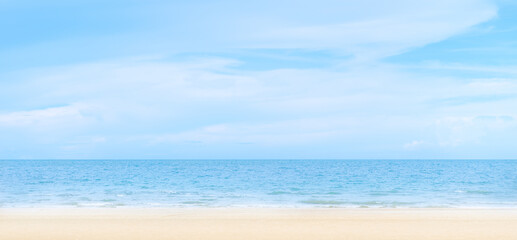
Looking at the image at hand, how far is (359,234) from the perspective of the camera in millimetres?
12219

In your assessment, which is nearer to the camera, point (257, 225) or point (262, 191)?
point (257, 225)

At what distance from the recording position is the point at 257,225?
45.5 ft

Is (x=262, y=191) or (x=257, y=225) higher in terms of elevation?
(x=262, y=191)

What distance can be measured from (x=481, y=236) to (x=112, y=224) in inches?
367

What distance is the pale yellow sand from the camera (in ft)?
39.5

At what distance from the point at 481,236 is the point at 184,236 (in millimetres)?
6906

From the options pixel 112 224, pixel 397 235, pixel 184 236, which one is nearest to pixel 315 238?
pixel 397 235

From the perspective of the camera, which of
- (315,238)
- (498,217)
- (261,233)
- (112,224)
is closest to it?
(315,238)

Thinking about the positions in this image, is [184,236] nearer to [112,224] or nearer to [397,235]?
[112,224]

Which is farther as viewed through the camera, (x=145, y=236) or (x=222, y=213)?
(x=222, y=213)

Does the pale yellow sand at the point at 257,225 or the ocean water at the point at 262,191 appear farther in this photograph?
the ocean water at the point at 262,191

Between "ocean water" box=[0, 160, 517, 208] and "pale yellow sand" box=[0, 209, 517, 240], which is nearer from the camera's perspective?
"pale yellow sand" box=[0, 209, 517, 240]

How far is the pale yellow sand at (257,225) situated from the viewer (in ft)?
39.5

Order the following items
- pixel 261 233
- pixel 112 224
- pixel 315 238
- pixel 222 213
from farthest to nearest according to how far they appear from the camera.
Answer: pixel 222 213 < pixel 112 224 < pixel 261 233 < pixel 315 238
